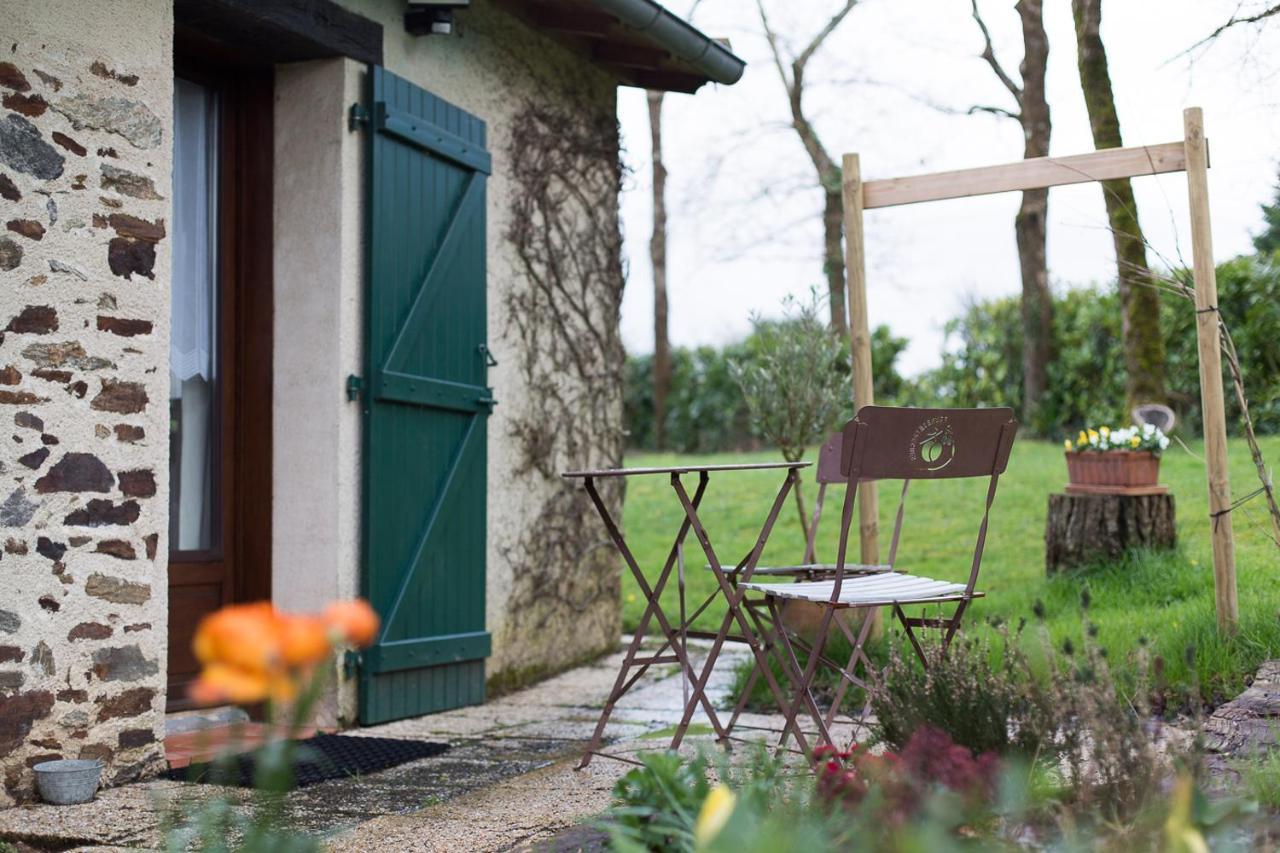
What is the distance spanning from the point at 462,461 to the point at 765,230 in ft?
38.9

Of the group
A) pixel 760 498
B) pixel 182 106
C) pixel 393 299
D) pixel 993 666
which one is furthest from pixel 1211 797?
pixel 760 498

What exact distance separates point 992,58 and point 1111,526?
7.88 m

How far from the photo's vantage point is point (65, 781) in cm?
318

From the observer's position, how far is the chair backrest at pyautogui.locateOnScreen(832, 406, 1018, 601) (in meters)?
3.08

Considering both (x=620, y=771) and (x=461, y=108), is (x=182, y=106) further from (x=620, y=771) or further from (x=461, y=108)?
(x=620, y=771)

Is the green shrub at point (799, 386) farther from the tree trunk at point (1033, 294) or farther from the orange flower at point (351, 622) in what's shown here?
the tree trunk at point (1033, 294)

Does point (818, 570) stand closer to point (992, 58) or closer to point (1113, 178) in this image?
point (1113, 178)

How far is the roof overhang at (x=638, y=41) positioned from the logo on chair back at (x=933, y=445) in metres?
2.35

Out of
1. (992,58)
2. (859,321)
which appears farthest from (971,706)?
(992,58)

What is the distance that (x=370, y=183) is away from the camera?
14.5ft

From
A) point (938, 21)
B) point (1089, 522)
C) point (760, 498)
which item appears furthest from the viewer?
point (938, 21)

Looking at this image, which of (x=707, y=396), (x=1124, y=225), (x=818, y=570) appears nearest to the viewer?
(x=818, y=570)

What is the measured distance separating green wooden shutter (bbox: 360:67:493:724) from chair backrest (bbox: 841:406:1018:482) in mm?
1929

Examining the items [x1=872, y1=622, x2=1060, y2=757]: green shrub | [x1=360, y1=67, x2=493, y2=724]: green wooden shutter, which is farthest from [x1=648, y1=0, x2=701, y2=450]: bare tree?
[x1=872, y1=622, x2=1060, y2=757]: green shrub
